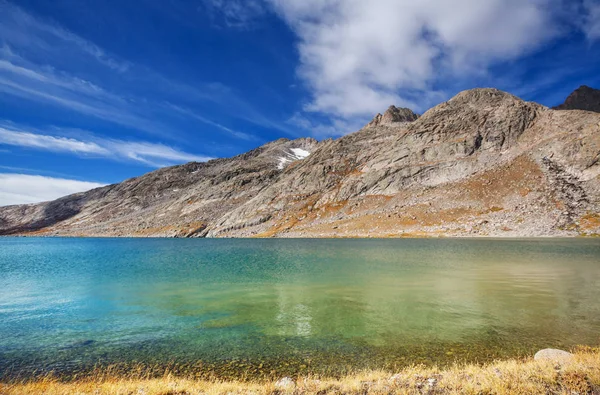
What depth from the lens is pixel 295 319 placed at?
20.5m

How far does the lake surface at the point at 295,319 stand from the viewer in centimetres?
1456

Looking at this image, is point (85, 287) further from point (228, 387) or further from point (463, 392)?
point (463, 392)

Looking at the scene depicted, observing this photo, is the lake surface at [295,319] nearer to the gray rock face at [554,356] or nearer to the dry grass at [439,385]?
the gray rock face at [554,356]

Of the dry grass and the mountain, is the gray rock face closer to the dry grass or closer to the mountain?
the dry grass

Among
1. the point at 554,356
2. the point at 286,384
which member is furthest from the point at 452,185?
the point at 286,384

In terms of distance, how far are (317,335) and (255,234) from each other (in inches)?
5332

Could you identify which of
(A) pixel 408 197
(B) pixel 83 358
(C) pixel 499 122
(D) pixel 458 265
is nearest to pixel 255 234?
(A) pixel 408 197

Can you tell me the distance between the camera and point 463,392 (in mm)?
8773

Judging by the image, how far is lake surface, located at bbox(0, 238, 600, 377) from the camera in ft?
47.8

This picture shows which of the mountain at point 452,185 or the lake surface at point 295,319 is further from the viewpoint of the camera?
the mountain at point 452,185

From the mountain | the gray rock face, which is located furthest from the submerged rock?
the mountain

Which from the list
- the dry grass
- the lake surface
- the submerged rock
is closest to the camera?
the dry grass

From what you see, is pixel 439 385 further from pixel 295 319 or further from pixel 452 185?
pixel 452 185

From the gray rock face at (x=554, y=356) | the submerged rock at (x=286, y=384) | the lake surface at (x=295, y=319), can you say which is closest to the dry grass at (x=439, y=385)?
the submerged rock at (x=286, y=384)
